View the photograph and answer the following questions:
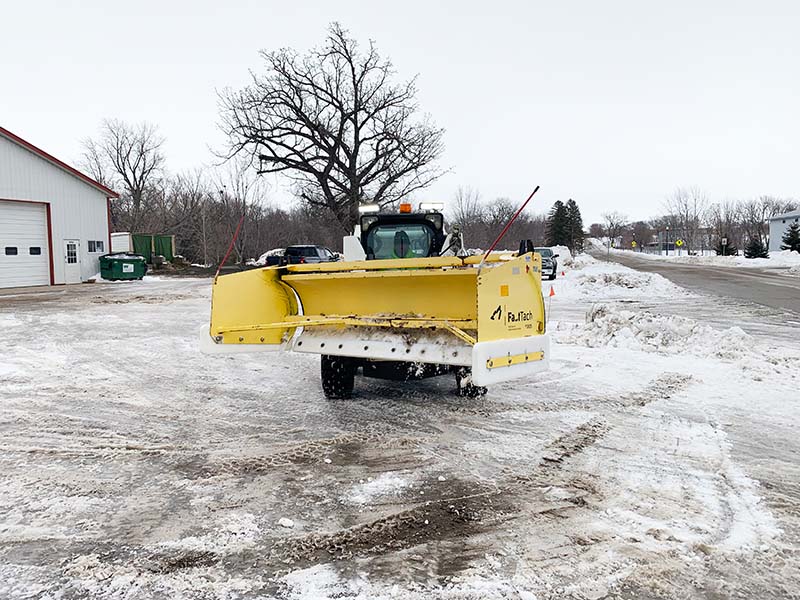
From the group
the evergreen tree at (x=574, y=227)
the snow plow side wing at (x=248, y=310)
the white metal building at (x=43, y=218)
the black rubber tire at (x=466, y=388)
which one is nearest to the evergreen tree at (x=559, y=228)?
the evergreen tree at (x=574, y=227)

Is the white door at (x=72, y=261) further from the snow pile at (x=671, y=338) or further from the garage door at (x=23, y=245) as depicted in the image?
the snow pile at (x=671, y=338)

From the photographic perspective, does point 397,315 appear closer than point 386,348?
No

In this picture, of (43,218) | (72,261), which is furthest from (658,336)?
(72,261)

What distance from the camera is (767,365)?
7.14 meters

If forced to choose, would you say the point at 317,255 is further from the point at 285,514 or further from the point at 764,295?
the point at 285,514

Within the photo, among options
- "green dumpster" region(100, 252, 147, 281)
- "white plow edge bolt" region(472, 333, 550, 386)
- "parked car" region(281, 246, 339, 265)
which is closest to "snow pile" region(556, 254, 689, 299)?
"parked car" region(281, 246, 339, 265)

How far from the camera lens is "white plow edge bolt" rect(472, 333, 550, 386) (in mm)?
4180

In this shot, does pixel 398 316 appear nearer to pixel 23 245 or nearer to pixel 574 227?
pixel 23 245

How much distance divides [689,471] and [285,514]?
284 cm

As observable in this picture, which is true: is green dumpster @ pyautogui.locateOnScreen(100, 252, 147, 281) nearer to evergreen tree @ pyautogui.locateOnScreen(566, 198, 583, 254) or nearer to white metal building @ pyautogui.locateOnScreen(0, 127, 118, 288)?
white metal building @ pyautogui.locateOnScreen(0, 127, 118, 288)

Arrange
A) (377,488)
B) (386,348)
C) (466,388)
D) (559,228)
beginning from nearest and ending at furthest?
(377,488), (386,348), (466,388), (559,228)

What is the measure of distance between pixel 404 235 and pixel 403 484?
399cm

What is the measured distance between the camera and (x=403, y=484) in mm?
3850

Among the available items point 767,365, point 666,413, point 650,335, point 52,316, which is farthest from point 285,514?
point 52,316
